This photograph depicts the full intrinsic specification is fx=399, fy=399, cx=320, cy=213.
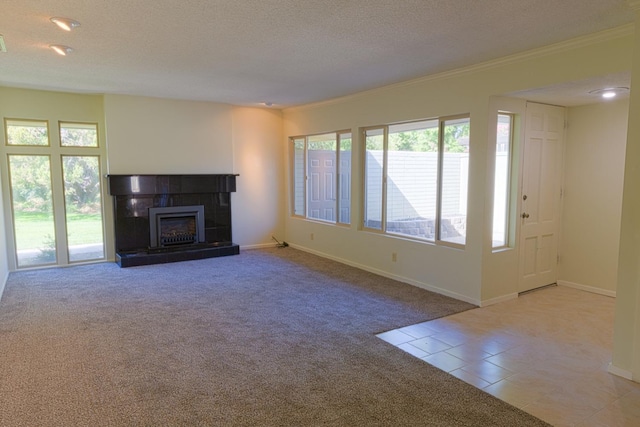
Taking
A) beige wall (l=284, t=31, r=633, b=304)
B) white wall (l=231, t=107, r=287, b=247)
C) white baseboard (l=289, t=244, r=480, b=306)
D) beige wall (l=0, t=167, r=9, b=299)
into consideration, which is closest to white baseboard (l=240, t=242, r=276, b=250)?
white wall (l=231, t=107, r=287, b=247)

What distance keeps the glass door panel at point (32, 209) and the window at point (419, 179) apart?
466 cm

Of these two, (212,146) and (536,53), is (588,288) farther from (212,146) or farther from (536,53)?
(212,146)

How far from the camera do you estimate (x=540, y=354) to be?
3154mm

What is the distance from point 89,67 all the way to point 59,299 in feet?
8.48

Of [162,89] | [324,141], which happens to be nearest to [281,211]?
[324,141]

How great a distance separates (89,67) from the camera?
4336 mm

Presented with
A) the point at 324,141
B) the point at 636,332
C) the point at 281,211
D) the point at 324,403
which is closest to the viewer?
the point at 324,403

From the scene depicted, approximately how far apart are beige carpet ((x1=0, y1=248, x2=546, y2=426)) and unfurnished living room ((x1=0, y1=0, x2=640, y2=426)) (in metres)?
0.02

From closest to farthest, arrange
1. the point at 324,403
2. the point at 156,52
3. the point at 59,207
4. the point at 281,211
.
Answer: the point at 324,403 < the point at 156,52 < the point at 59,207 < the point at 281,211

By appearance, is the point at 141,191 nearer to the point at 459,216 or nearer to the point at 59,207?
the point at 59,207

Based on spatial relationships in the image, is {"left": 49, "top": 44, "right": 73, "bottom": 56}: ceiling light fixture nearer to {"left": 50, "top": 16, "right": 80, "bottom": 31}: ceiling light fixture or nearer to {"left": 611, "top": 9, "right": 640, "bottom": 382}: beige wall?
{"left": 50, "top": 16, "right": 80, "bottom": 31}: ceiling light fixture

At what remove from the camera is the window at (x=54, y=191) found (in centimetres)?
564

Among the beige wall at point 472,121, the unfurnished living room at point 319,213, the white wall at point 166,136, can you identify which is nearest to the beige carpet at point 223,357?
the unfurnished living room at point 319,213

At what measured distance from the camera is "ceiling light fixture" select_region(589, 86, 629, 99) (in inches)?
148
